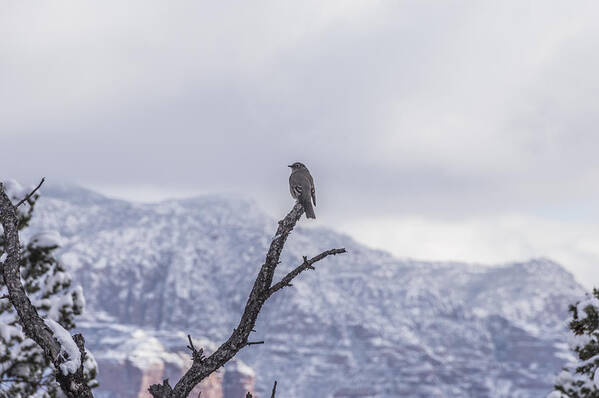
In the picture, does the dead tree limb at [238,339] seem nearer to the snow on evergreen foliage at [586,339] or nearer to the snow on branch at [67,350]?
the snow on branch at [67,350]

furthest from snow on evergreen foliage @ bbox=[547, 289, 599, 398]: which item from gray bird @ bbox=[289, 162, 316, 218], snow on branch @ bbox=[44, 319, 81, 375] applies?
snow on branch @ bbox=[44, 319, 81, 375]

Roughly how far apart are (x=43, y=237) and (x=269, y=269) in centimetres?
2270

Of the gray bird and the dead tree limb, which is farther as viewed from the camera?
the gray bird

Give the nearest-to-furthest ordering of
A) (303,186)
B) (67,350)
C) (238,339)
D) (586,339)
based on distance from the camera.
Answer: (67,350), (238,339), (303,186), (586,339)

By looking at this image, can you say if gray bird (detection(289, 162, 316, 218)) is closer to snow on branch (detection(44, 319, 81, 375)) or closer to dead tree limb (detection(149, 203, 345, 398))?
dead tree limb (detection(149, 203, 345, 398))

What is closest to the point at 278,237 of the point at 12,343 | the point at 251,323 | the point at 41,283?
the point at 251,323

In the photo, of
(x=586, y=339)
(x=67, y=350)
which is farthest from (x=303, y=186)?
(x=586, y=339)

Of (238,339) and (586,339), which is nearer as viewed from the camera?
(238,339)

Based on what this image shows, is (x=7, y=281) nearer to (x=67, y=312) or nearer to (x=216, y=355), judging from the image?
(x=216, y=355)

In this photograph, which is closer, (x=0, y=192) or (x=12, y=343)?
(x=0, y=192)

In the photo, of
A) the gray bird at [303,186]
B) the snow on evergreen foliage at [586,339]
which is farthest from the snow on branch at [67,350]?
the snow on evergreen foliage at [586,339]

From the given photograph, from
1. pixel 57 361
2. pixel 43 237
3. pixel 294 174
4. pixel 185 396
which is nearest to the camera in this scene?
pixel 57 361

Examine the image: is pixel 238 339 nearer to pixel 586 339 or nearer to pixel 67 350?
pixel 67 350

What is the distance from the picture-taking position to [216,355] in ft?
23.5
